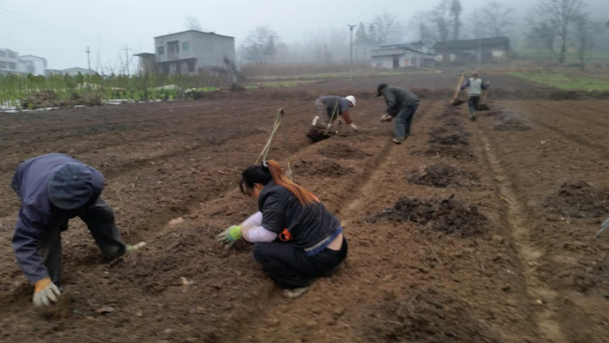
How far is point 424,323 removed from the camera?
9.87 feet

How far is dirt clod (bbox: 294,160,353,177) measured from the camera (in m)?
7.52

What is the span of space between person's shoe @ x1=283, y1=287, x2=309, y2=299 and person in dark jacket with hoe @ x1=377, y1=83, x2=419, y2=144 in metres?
7.81

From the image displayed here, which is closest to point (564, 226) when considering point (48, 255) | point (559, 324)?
point (559, 324)

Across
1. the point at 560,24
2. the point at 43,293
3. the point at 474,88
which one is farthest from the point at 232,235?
the point at 560,24

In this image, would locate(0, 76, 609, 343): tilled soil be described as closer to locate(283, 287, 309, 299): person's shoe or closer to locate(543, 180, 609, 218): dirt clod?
locate(283, 287, 309, 299): person's shoe

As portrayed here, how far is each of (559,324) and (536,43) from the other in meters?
86.5

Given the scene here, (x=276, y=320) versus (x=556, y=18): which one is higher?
(x=556, y=18)

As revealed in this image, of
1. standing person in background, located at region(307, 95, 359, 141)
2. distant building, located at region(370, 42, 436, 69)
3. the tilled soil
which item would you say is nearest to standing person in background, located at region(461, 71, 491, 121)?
standing person in background, located at region(307, 95, 359, 141)

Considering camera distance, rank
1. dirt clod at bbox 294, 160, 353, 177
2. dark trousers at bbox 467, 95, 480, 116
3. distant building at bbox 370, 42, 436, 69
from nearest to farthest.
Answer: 1. dirt clod at bbox 294, 160, 353, 177
2. dark trousers at bbox 467, 95, 480, 116
3. distant building at bbox 370, 42, 436, 69

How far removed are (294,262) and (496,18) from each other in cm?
11144

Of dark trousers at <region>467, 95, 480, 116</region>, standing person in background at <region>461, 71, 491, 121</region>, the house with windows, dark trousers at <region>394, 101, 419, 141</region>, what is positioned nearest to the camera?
dark trousers at <region>394, 101, 419, 141</region>

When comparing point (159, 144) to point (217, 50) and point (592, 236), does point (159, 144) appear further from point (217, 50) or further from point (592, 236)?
point (217, 50)

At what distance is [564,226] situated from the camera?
503 cm

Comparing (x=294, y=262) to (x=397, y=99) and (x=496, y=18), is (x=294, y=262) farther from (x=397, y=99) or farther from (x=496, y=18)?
Result: (x=496, y=18)
